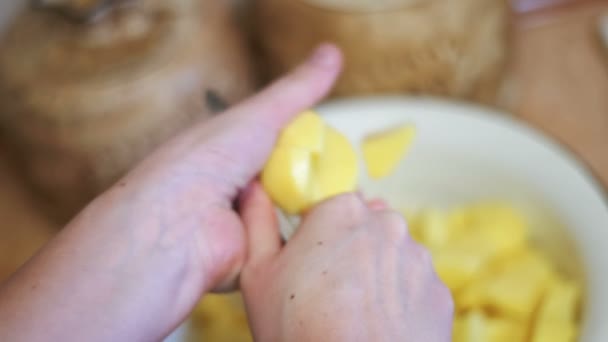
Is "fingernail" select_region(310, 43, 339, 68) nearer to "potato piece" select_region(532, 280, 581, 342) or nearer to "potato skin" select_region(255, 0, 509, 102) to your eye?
"potato skin" select_region(255, 0, 509, 102)

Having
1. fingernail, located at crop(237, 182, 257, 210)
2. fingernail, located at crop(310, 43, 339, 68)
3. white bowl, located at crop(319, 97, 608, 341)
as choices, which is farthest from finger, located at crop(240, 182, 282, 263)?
white bowl, located at crop(319, 97, 608, 341)

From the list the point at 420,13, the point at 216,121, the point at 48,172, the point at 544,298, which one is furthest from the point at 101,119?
the point at 544,298

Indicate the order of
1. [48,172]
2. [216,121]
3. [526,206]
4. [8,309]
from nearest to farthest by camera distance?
[8,309], [216,121], [526,206], [48,172]

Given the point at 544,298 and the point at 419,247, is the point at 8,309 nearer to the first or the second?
the point at 419,247

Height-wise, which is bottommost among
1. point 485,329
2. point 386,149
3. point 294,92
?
point 485,329

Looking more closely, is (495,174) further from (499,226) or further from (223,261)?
(223,261)

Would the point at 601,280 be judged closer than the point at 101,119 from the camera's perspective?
Yes

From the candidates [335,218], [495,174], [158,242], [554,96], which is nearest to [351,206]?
[335,218]
